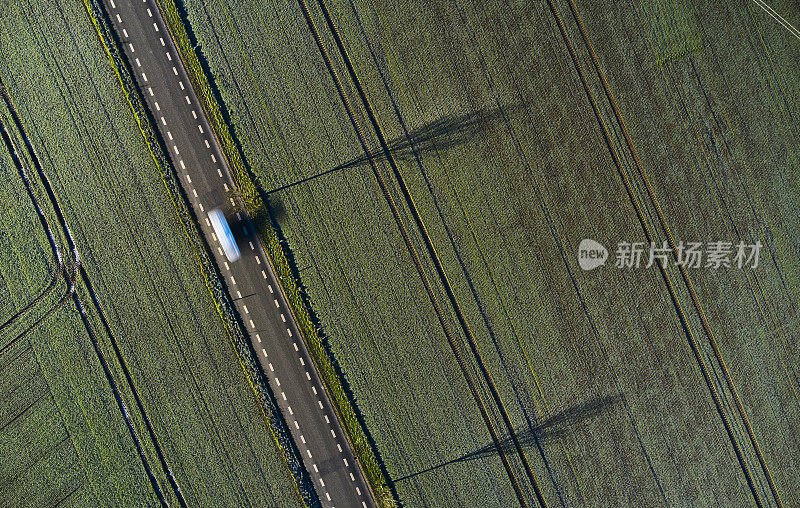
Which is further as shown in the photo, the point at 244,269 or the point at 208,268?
→ the point at 244,269

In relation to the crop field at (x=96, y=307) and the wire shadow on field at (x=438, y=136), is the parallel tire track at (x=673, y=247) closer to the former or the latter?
the wire shadow on field at (x=438, y=136)

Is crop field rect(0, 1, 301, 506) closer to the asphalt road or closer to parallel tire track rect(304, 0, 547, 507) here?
the asphalt road

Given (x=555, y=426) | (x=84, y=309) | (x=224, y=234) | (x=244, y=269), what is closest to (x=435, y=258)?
(x=244, y=269)

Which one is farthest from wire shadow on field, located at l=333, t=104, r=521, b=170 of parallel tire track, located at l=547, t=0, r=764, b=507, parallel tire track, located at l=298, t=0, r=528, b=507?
parallel tire track, located at l=547, t=0, r=764, b=507

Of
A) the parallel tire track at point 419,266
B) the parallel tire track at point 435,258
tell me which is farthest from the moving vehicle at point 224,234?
the parallel tire track at point 435,258

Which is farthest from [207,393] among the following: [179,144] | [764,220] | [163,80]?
[764,220]

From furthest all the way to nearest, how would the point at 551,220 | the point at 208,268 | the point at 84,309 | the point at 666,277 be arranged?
the point at 666,277, the point at 551,220, the point at 208,268, the point at 84,309

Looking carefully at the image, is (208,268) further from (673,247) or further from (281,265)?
(673,247)
